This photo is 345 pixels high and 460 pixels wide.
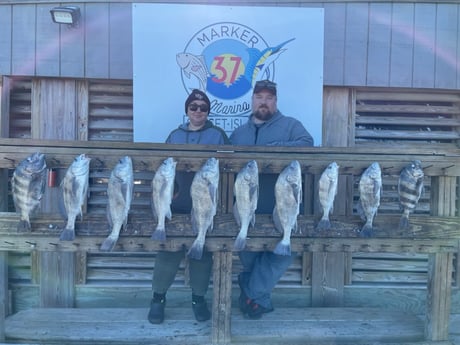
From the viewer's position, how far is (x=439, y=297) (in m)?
3.24

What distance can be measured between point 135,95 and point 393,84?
235 centimetres

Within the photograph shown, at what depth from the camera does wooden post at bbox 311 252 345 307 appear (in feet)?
13.2

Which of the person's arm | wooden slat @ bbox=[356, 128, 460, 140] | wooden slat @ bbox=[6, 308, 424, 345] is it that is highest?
wooden slat @ bbox=[356, 128, 460, 140]

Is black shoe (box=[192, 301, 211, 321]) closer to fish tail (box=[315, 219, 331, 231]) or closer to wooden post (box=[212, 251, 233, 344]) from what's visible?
wooden post (box=[212, 251, 233, 344])

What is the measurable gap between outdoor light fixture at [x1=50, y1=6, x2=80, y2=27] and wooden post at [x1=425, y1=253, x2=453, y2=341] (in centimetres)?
358

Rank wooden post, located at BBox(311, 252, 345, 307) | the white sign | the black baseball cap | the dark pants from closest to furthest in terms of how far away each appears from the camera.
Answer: the dark pants → the black baseball cap → the white sign → wooden post, located at BBox(311, 252, 345, 307)

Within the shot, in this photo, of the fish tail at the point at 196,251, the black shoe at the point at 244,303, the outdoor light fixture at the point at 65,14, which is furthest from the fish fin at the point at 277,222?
the outdoor light fixture at the point at 65,14

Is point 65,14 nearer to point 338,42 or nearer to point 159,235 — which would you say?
point 159,235

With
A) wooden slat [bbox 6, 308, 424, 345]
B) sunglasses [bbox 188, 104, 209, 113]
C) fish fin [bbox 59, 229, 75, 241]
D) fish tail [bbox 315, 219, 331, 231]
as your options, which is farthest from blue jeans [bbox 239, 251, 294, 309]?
fish fin [bbox 59, 229, 75, 241]

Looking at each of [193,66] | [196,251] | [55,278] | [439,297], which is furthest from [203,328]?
[193,66]

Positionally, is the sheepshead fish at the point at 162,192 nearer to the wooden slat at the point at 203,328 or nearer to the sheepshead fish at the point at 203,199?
the sheepshead fish at the point at 203,199

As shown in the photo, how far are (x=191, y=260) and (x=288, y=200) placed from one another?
982 mm

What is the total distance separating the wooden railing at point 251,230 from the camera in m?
3.01

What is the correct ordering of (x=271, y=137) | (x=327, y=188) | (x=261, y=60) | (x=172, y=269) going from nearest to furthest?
1. (x=327, y=188)
2. (x=172, y=269)
3. (x=271, y=137)
4. (x=261, y=60)
